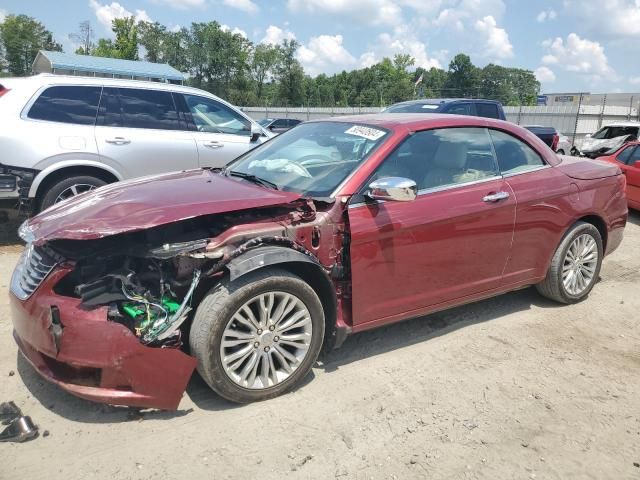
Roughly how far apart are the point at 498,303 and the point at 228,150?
13.0ft

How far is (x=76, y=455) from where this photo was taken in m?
2.55

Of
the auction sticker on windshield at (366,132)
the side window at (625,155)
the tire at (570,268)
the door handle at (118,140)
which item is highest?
the auction sticker on windshield at (366,132)

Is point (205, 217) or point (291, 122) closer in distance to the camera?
point (205, 217)

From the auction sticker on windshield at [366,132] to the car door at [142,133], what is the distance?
3301 millimetres

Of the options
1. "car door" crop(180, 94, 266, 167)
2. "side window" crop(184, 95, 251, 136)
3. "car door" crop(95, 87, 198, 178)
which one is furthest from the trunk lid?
"car door" crop(95, 87, 198, 178)

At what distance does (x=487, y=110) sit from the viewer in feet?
37.7

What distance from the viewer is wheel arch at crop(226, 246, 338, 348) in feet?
9.31

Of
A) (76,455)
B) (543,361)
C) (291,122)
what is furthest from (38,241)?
(291,122)

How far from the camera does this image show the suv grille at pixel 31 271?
2855mm

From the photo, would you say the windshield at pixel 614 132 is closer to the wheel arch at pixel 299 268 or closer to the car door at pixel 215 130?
the car door at pixel 215 130

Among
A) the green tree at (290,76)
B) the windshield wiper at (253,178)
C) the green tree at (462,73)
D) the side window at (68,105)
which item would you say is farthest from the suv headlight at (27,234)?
the green tree at (462,73)

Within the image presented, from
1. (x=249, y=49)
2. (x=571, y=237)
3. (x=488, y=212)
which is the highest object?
(x=249, y=49)

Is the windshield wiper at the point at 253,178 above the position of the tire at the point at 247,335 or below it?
above

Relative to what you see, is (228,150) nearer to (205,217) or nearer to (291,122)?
(205,217)
